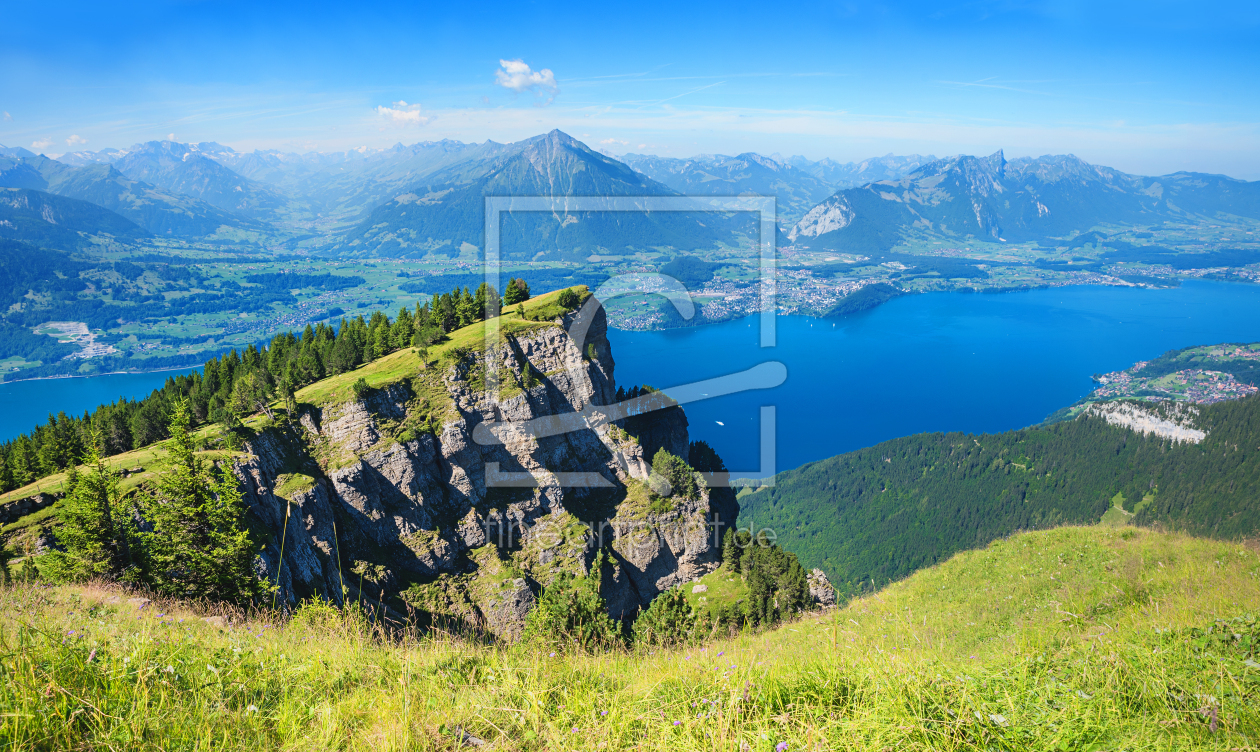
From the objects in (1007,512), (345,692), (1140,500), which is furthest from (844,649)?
(1140,500)

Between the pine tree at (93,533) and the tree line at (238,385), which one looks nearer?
the pine tree at (93,533)

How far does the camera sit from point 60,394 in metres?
131

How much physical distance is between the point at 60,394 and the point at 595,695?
188 metres

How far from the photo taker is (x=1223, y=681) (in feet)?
13.8

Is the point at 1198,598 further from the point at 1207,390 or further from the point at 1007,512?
the point at 1207,390

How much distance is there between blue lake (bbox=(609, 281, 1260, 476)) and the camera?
11162 cm

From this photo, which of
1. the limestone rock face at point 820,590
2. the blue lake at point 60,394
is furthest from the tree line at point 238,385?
the blue lake at point 60,394

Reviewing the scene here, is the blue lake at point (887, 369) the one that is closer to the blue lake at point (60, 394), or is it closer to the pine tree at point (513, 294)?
the pine tree at point (513, 294)

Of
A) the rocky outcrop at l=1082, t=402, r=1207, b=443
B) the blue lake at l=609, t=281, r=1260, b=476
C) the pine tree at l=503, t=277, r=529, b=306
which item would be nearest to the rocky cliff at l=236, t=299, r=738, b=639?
the pine tree at l=503, t=277, r=529, b=306

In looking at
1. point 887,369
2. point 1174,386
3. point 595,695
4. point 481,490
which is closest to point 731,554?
point 481,490

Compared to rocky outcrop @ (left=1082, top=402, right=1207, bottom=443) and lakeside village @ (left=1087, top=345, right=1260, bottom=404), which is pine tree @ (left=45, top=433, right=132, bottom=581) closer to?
rocky outcrop @ (left=1082, top=402, right=1207, bottom=443)

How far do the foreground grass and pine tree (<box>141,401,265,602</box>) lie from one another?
847cm

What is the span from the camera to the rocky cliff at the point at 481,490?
2980 cm

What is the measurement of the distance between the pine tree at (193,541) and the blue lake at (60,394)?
12893 centimetres
